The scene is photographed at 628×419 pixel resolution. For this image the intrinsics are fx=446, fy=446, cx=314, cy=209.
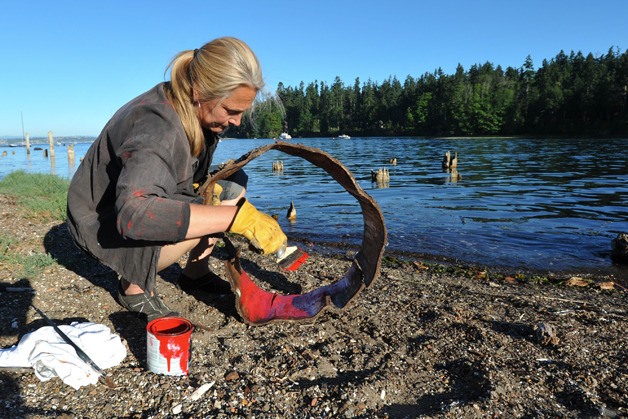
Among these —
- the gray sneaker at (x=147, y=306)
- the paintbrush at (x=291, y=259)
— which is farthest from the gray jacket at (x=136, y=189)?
the paintbrush at (x=291, y=259)

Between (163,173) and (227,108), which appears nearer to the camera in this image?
(163,173)

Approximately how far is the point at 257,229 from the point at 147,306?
4.21 ft

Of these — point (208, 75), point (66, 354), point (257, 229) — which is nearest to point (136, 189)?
point (257, 229)

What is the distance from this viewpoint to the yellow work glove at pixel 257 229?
108 inches

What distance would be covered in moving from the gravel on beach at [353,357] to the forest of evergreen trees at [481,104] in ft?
155

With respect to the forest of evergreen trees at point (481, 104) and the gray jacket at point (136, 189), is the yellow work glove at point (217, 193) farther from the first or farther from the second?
the forest of evergreen trees at point (481, 104)

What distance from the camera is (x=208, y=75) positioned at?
2.76m

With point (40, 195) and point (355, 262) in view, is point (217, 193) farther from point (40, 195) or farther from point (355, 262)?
point (40, 195)

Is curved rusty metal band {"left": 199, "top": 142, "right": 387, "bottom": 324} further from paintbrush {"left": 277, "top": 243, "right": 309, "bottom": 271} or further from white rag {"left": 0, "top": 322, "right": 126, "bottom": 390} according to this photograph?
white rag {"left": 0, "top": 322, "right": 126, "bottom": 390}

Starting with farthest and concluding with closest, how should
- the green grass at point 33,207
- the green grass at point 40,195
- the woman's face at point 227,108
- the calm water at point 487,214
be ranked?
the calm water at point 487,214 → the green grass at point 40,195 → the green grass at point 33,207 → the woman's face at point 227,108

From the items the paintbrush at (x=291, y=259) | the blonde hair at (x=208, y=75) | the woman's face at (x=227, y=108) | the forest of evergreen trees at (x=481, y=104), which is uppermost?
the forest of evergreen trees at (x=481, y=104)

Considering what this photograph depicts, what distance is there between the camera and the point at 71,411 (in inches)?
91.5

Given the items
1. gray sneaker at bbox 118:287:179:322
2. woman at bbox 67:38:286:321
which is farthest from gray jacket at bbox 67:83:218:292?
gray sneaker at bbox 118:287:179:322

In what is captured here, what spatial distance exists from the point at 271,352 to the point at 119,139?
1707mm
